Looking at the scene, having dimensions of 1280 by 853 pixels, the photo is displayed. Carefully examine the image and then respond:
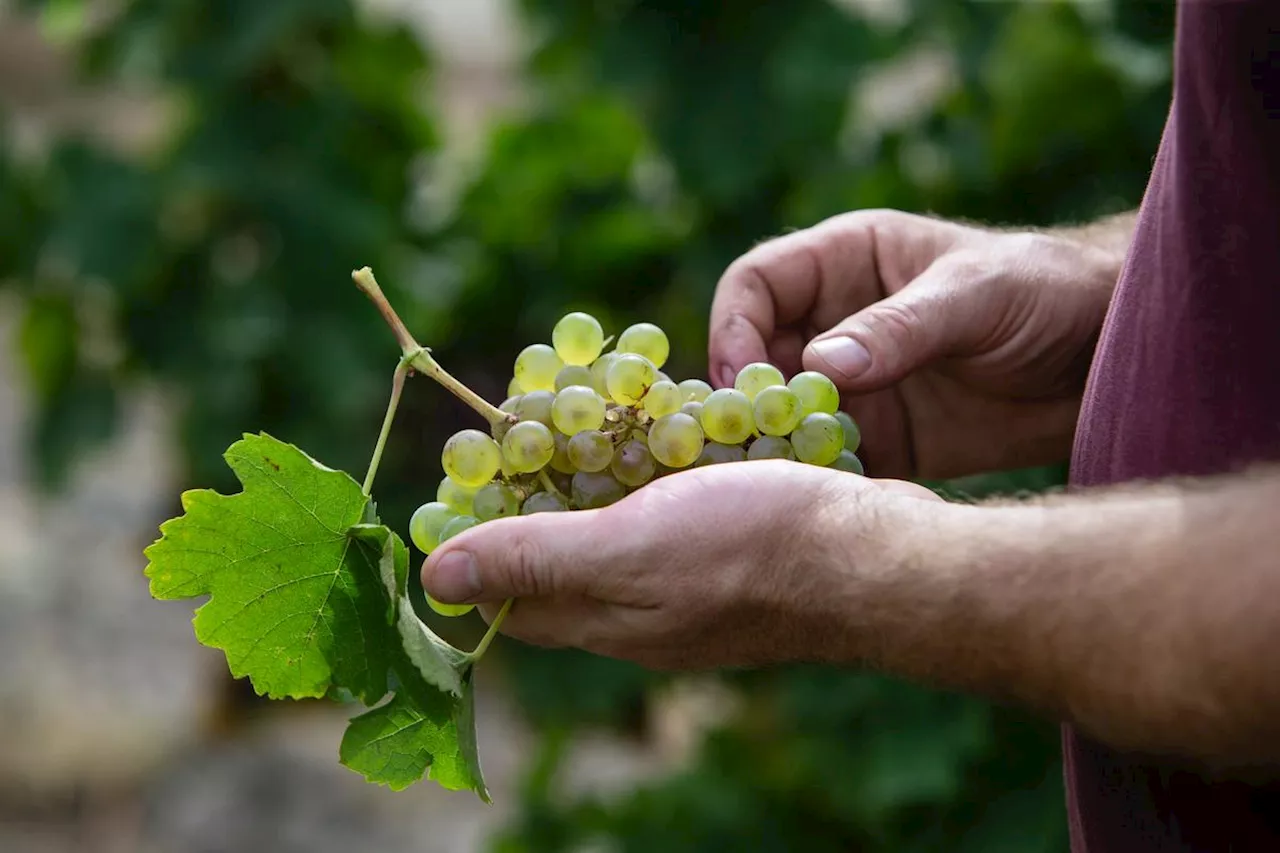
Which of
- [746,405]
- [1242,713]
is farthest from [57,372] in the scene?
[1242,713]

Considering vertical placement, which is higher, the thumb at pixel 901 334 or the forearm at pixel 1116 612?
the thumb at pixel 901 334

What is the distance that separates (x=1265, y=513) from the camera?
A: 0.68 metres

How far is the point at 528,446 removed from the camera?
0.92 m

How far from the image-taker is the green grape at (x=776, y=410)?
0.95 meters

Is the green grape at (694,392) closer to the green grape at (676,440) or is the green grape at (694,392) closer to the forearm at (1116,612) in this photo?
the green grape at (676,440)

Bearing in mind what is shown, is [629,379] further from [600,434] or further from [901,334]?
[901,334]

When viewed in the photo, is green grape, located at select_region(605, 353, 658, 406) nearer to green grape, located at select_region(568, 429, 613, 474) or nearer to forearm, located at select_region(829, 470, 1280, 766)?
green grape, located at select_region(568, 429, 613, 474)

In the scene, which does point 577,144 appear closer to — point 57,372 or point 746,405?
point 57,372

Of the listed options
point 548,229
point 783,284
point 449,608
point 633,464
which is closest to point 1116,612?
point 633,464

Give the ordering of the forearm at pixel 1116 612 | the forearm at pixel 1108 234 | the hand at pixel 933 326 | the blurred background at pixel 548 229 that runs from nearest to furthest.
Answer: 1. the forearm at pixel 1116 612
2. the hand at pixel 933 326
3. the forearm at pixel 1108 234
4. the blurred background at pixel 548 229

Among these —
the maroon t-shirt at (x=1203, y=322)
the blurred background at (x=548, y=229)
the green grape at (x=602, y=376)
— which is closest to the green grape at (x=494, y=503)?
the green grape at (x=602, y=376)

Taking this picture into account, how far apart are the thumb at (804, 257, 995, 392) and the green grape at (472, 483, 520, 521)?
25 centimetres

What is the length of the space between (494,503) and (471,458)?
0.11 feet

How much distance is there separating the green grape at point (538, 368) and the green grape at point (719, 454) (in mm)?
122
